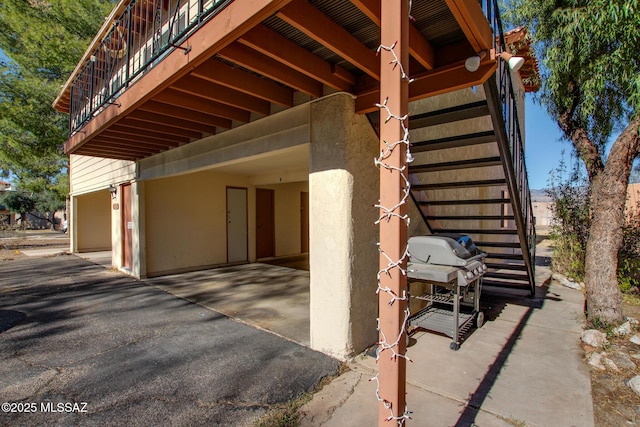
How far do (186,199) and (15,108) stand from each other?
21.5ft

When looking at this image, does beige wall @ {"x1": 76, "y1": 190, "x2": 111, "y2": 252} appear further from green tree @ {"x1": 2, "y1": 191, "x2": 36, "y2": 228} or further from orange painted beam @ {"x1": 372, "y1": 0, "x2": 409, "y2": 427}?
green tree @ {"x1": 2, "y1": 191, "x2": 36, "y2": 228}

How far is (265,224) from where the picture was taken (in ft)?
32.0

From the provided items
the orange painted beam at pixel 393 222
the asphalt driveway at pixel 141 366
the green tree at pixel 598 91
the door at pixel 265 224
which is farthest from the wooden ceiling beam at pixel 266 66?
the door at pixel 265 224

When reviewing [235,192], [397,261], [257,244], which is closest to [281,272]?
[257,244]

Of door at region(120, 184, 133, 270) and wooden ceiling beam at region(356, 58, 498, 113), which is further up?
wooden ceiling beam at region(356, 58, 498, 113)

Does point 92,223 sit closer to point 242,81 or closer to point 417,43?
point 242,81

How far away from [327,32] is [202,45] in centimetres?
93

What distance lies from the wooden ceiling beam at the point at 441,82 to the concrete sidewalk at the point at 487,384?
2.44 metres

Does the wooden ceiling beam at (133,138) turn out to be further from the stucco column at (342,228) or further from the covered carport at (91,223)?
the covered carport at (91,223)

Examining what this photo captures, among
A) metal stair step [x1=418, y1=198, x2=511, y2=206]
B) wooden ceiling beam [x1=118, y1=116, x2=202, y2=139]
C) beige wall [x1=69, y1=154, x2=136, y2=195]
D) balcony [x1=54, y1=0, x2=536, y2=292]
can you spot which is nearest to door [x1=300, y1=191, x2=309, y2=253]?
beige wall [x1=69, y1=154, x2=136, y2=195]

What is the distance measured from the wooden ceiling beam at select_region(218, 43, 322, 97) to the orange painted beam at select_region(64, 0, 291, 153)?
0.50 ft

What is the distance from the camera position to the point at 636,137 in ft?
11.7

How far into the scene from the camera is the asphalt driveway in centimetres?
231

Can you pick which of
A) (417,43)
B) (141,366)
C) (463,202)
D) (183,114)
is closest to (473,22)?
(417,43)
